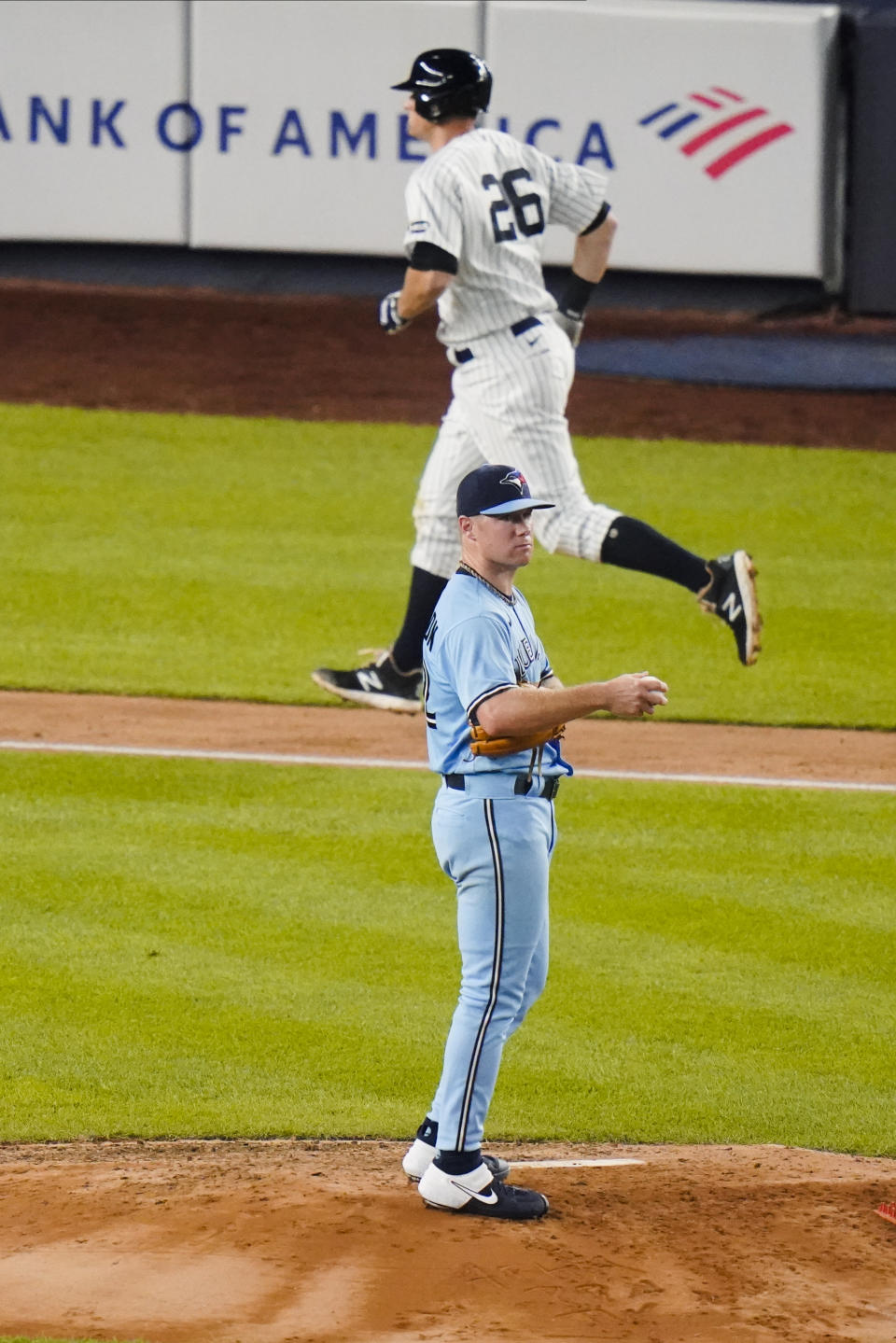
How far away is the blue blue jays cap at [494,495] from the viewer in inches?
166

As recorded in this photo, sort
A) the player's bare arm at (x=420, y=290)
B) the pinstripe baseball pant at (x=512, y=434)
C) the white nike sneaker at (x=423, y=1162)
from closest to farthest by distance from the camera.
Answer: the white nike sneaker at (x=423, y=1162), the player's bare arm at (x=420, y=290), the pinstripe baseball pant at (x=512, y=434)

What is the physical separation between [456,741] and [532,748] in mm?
171

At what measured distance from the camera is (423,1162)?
448cm

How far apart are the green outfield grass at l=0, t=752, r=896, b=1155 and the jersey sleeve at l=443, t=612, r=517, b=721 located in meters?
1.50

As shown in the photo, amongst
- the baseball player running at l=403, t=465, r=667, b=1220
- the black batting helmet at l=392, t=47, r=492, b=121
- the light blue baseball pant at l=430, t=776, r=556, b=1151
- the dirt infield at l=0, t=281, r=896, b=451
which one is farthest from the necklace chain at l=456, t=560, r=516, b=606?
the dirt infield at l=0, t=281, r=896, b=451

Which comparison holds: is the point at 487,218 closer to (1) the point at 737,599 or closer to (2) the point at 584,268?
(2) the point at 584,268

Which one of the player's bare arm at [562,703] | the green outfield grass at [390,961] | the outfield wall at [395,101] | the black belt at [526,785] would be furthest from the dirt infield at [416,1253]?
the outfield wall at [395,101]

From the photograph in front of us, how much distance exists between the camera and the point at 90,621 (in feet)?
35.4

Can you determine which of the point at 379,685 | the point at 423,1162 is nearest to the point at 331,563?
the point at 379,685

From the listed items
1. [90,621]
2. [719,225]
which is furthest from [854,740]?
[719,225]

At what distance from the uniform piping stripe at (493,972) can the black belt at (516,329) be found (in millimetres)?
4008

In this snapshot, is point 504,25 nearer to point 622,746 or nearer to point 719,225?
point 719,225

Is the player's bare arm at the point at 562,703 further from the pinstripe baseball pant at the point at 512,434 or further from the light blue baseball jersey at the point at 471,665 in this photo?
the pinstripe baseball pant at the point at 512,434

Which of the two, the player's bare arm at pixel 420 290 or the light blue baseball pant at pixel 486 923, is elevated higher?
the player's bare arm at pixel 420 290
